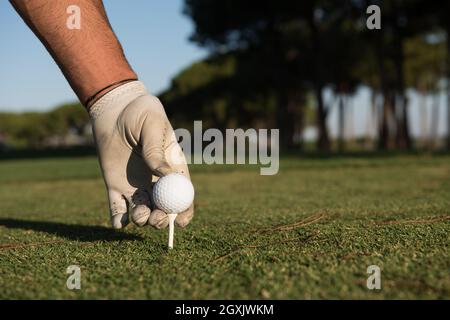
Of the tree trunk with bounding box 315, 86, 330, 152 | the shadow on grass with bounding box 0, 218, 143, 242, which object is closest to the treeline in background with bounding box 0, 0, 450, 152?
the tree trunk with bounding box 315, 86, 330, 152

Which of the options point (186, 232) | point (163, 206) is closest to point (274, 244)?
point (163, 206)

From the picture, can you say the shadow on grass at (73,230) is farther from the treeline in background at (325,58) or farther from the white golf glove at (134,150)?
the treeline in background at (325,58)

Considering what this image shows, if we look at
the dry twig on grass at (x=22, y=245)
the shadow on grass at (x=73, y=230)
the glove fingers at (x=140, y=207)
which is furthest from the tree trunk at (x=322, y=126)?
the glove fingers at (x=140, y=207)

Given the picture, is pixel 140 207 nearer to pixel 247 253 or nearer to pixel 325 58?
pixel 247 253

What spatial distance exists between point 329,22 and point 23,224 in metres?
27.2

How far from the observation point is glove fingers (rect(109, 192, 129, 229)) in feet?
11.1

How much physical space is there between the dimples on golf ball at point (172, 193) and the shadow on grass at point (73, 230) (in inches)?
36.0

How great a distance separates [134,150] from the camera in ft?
11.2

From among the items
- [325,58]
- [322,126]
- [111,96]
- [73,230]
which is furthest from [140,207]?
[325,58]

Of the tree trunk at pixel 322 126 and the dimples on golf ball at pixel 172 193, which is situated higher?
the dimples on golf ball at pixel 172 193

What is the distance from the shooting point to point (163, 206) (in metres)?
3.16

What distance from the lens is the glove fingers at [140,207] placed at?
3.20 metres

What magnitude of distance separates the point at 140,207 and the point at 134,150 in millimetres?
433

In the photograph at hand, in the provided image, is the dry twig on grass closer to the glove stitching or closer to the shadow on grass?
the shadow on grass
